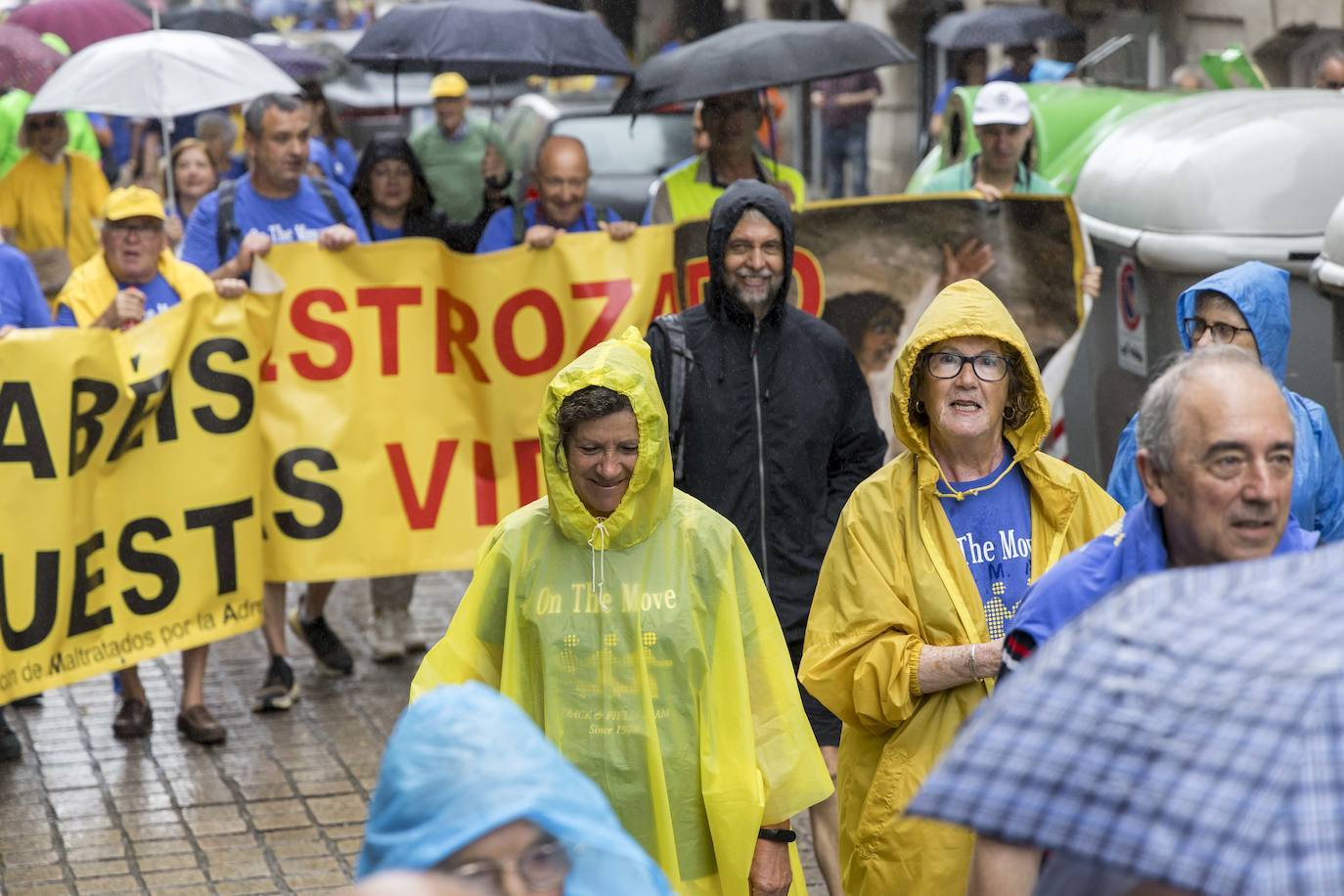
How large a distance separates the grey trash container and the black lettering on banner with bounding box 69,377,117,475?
11.5 ft

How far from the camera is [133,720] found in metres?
7.42

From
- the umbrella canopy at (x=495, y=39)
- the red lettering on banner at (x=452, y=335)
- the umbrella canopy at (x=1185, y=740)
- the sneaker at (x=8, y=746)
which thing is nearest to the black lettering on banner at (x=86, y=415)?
the sneaker at (x=8, y=746)

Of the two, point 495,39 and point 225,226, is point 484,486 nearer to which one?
point 225,226

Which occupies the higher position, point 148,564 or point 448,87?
point 448,87

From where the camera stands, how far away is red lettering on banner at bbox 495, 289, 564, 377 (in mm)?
7762

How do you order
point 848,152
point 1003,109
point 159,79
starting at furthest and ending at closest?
point 848,152, point 159,79, point 1003,109

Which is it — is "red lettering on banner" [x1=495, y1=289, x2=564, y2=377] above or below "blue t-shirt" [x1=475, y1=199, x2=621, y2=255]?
below

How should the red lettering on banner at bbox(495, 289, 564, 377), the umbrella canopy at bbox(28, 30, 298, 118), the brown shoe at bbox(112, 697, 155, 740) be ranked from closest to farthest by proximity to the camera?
the brown shoe at bbox(112, 697, 155, 740) < the red lettering on banner at bbox(495, 289, 564, 377) < the umbrella canopy at bbox(28, 30, 298, 118)

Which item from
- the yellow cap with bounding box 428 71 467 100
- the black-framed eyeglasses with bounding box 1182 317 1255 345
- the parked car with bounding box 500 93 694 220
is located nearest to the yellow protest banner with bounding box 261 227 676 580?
the black-framed eyeglasses with bounding box 1182 317 1255 345

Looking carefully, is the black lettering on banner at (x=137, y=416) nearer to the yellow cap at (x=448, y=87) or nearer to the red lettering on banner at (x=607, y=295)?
the red lettering on banner at (x=607, y=295)

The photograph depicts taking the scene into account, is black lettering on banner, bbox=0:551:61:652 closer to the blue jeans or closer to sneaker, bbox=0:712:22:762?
sneaker, bbox=0:712:22:762

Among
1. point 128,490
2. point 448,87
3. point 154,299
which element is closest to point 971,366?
point 128,490

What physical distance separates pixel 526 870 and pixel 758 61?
23.0ft

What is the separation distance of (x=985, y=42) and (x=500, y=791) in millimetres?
16395
